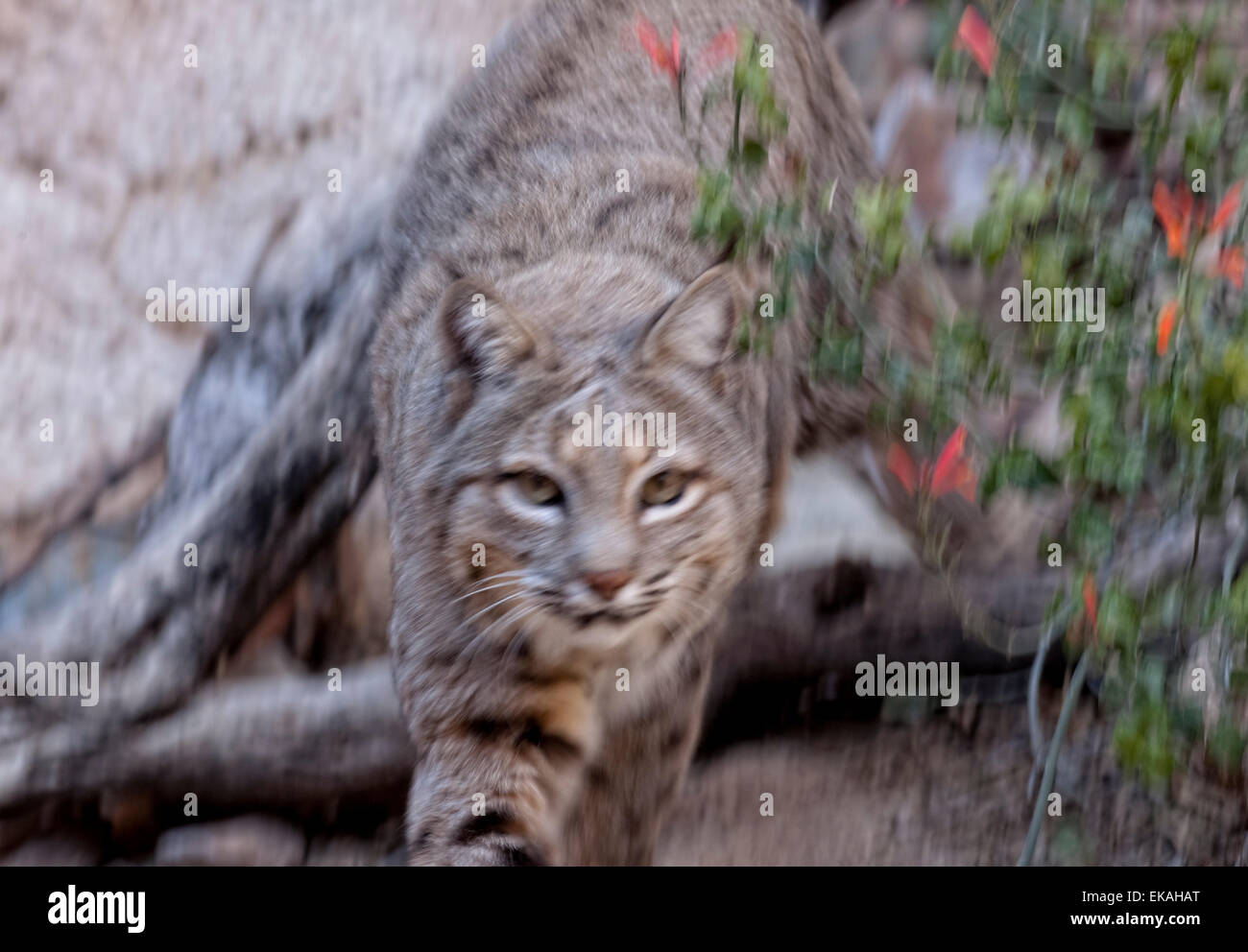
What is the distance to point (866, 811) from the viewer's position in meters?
3.62

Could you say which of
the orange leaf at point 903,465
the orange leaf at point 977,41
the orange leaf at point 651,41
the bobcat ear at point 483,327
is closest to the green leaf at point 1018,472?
the orange leaf at point 903,465

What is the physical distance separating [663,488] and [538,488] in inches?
10.6

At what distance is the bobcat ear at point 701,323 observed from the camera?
3100mm

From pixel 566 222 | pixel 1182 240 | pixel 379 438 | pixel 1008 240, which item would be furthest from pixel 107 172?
pixel 1182 240

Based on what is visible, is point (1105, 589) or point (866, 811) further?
point (866, 811)

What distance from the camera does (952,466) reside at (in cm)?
282

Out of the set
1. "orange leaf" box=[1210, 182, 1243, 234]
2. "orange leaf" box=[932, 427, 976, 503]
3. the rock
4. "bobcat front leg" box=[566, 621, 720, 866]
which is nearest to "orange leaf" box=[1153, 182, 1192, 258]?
"orange leaf" box=[1210, 182, 1243, 234]

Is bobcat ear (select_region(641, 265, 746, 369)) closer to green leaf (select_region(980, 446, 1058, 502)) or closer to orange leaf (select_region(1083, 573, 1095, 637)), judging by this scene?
green leaf (select_region(980, 446, 1058, 502))

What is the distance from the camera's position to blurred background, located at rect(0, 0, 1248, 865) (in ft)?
11.9

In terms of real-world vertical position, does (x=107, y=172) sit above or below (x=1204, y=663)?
above

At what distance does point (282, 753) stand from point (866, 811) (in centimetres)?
Result: 152
